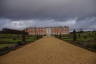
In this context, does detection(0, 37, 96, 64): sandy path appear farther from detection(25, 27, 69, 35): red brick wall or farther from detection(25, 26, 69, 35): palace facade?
detection(25, 26, 69, 35): palace facade

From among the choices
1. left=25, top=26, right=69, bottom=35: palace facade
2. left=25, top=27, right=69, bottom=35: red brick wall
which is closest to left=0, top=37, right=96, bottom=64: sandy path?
left=25, top=27, right=69, bottom=35: red brick wall

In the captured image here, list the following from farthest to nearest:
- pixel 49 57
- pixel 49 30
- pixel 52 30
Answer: pixel 52 30, pixel 49 30, pixel 49 57

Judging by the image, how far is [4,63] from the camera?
8.24 meters

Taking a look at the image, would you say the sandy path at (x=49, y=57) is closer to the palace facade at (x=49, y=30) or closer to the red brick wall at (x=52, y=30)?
the red brick wall at (x=52, y=30)

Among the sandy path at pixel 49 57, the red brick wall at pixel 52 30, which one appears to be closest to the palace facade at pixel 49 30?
the red brick wall at pixel 52 30

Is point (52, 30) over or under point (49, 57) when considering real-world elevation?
over

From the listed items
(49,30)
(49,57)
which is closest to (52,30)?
(49,30)

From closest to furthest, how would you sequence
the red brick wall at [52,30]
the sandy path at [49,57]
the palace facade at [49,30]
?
the sandy path at [49,57]
the red brick wall at [52,30]
the palace facade at [49,30]

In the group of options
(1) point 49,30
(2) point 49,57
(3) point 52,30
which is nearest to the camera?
(2) point 49,57

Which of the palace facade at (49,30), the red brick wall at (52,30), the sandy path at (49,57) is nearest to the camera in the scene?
the sandy path at (49,57)

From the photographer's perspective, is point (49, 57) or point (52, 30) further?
point (52, 30)

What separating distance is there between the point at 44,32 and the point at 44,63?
71.3 m

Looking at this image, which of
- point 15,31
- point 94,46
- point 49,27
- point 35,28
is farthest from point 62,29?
point 94,46

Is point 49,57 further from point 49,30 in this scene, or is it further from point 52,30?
point 52,30
